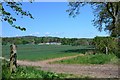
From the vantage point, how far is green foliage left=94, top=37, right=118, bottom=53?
30.6 meters

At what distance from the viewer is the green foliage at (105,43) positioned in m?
30.6

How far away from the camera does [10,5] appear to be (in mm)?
7004

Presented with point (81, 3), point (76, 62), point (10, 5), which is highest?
point (81, 3)

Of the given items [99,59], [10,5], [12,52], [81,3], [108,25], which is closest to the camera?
[10,5]

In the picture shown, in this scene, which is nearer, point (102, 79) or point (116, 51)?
point (102, 79)

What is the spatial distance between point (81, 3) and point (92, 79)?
15.9 metres

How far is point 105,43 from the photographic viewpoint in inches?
1252

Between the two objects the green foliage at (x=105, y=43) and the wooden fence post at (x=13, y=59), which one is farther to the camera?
the green foliage at (x=105, y=43)

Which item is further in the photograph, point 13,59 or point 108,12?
point 108,12

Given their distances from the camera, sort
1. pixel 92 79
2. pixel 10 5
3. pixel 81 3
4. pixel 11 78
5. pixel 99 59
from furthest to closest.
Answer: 1. pixel 81 3
2. pixel 99 59
3. pixel 92 79
4. pixel 11 78
5. pixel 10 5

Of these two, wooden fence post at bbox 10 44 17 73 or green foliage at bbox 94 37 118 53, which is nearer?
wooden fence post at bbox 10 44 17 73

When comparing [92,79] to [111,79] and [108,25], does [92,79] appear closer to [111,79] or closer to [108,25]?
[111,79]

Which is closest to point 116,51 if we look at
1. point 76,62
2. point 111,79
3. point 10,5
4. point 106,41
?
point 106,41

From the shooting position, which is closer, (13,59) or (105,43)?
(13,59)
